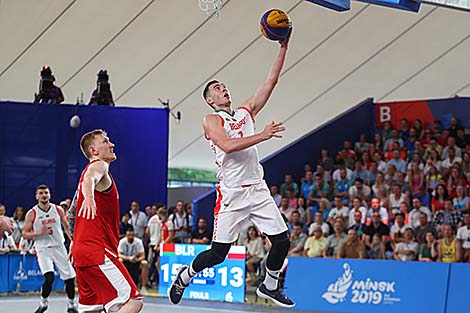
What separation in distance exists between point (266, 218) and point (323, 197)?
1004 centimetres

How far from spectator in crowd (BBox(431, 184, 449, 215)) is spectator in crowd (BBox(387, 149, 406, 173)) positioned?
4.91 ft

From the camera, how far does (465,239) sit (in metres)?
14.3

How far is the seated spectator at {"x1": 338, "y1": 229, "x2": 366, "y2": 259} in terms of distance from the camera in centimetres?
1449

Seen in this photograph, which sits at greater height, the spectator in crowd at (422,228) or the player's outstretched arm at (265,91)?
the player's outstretched arm at (265,91)

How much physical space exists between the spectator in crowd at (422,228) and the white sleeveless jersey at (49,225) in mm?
5960

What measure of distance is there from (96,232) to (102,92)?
11.7m

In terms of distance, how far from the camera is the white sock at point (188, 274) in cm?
796

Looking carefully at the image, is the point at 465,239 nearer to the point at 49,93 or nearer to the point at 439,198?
the point at 439,198

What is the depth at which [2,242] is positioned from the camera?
16.4m

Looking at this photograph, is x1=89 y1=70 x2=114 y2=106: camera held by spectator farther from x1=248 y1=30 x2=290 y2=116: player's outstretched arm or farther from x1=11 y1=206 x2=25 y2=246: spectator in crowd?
x1=248 y1=30 x2=290 y2=116: player's outstretched arm

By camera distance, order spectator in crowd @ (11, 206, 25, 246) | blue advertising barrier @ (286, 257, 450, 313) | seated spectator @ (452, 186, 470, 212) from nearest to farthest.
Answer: blue advertising barrier @ (286, 257, 450, 313) → seated spectator @ (452, 186, 470, 212) → spectator in crowd @ (11, 206, 25, 246)

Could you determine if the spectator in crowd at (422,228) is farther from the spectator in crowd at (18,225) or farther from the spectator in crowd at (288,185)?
the spectator in crowd at (18,225)

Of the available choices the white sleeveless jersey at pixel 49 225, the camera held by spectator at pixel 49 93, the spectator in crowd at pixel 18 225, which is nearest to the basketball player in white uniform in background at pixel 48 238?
the white sleeveless jersey at pixel 49 225

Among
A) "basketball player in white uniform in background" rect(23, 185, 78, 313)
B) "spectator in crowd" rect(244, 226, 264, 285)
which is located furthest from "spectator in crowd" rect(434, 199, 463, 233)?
"basketball player in white uniform in background" rect(23, 185, 78, 313)
